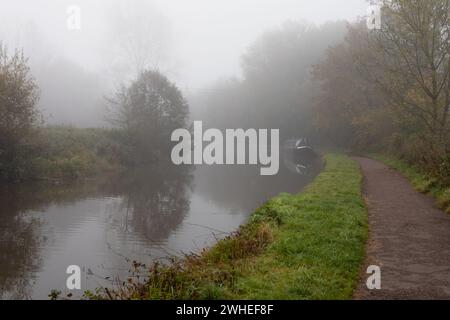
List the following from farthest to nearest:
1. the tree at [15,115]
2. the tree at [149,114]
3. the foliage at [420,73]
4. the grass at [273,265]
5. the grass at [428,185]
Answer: the tree at [149,114] → the tree at [15,115] → the foliage at [420,73] → the grass at [428,185] → the grass at [273,265]

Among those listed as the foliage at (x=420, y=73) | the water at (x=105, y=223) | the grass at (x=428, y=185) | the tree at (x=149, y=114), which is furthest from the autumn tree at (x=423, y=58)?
the tree at (x=149, y=114)

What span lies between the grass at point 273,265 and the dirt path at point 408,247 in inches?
11.6

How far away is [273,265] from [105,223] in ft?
21.8

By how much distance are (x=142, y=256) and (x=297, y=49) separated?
4644 centimetres

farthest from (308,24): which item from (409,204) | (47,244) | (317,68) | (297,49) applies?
(47,244)

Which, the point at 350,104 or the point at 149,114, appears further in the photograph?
the point at 350,104

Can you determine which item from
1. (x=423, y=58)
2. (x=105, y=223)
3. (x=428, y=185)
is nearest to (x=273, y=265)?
(x=105, y=223)

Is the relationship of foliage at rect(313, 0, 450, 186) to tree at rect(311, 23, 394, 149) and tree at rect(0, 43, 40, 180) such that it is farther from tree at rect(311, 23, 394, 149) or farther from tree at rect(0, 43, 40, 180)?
tree at rect(0, 43, 40, 180)

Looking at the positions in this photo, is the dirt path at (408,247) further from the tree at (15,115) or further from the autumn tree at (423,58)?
the tree at (15,115)

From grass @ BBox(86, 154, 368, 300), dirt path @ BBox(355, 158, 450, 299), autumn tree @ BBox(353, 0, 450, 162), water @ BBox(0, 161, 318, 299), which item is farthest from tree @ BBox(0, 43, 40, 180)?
autumn tree @ BBox(353, 0, 450, 162)

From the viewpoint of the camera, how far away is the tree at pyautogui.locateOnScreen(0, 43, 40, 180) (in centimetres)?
1832

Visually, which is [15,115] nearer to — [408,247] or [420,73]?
[420,73]

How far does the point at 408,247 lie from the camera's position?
23.7 feet

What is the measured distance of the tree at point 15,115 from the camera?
1832cm
